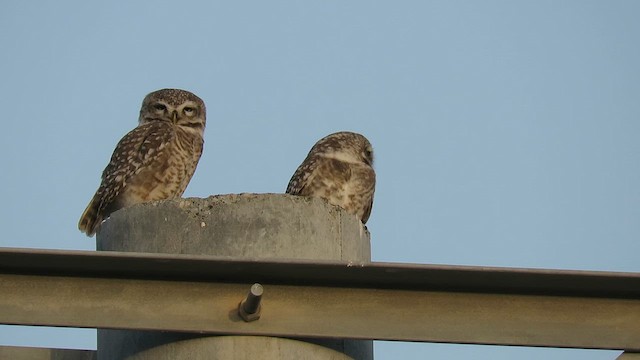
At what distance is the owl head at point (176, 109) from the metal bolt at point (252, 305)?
5448 millimetres

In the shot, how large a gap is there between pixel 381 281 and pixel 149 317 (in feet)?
2.75

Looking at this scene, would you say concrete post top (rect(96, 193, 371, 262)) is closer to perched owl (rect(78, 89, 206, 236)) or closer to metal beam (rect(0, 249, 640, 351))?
metal beam (rect(0, 249, 640, 351))

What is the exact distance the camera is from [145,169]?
8430 mm

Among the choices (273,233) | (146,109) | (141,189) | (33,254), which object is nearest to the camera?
(33,254)

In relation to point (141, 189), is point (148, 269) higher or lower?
lower

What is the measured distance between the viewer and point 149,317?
3.89 meters

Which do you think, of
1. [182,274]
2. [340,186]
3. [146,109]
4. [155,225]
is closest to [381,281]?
[182,274]

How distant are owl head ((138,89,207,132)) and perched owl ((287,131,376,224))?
106cm

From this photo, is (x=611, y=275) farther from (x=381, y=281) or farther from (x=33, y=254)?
(x=33, y=254)

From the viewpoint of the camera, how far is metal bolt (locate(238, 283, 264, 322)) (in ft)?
12.5

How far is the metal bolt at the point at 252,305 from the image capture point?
3795mm

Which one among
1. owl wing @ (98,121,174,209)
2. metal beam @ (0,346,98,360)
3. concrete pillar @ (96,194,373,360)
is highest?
owl wing @ (98,121,174,209)

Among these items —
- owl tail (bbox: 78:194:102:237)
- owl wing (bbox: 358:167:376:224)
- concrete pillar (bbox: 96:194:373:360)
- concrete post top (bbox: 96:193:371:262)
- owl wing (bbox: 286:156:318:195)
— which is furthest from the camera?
owl wing (bbox: 358:167:376:224)

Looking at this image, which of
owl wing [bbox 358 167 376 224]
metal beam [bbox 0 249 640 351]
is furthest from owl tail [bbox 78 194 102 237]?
metal beam [bbox 0 249 640 351]
